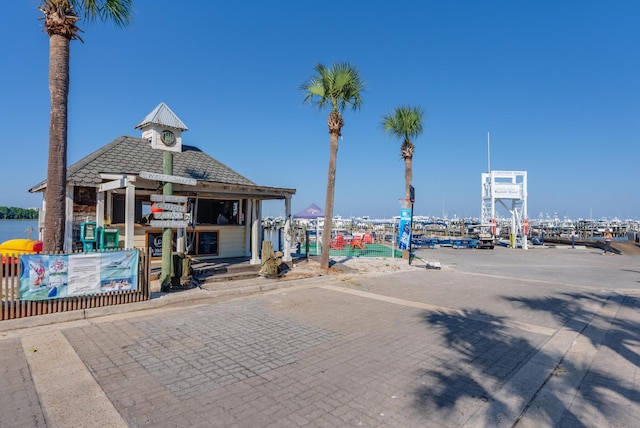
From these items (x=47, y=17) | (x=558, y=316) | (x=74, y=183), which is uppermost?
(x=47, y=17)

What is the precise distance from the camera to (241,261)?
1321 cm

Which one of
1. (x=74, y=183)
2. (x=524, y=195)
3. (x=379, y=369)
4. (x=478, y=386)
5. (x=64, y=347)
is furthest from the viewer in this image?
(x=524, y=195)

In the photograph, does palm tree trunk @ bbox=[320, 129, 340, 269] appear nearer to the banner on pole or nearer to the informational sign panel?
the banner on pole

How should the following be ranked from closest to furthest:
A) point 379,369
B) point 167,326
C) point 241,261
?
point 379,369, point 167,326, point 241,261

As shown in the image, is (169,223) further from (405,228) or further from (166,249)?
(405,228)

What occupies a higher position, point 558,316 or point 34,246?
point 34,246

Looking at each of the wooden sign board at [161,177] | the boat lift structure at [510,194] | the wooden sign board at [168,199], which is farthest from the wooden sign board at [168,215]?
the boat lift structure at [510,194]

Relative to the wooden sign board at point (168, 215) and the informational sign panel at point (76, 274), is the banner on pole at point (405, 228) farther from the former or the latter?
the informational sign panel at point (76, 274)

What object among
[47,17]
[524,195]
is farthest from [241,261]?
[524,195]

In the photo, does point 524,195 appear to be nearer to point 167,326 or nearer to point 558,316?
point 558,316

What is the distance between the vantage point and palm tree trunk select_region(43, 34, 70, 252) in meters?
7.55

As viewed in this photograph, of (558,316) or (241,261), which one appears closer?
(558,316)

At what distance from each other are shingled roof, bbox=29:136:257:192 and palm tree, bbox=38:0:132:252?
2463 millimetres

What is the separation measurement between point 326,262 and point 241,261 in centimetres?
313
